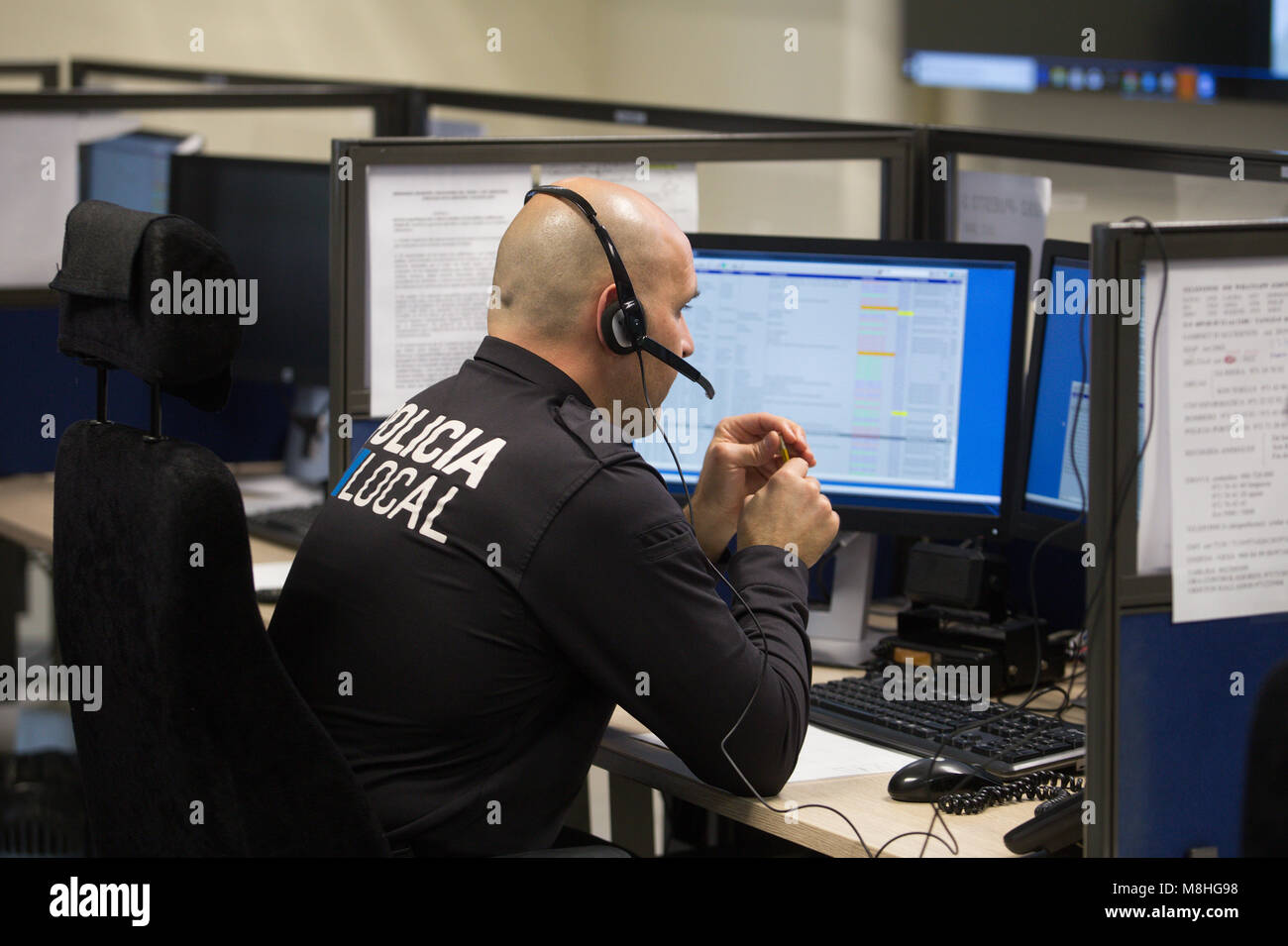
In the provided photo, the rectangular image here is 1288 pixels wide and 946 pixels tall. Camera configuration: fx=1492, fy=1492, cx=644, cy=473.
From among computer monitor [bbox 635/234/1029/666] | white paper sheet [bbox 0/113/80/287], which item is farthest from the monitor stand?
white paper sheet [bbox 0/113/80/287]

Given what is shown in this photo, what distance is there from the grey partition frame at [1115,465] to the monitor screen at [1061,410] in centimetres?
55

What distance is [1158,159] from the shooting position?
1.79m

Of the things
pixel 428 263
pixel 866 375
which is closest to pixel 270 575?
pixel 428 263

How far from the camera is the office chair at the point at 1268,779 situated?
1253 millimetres

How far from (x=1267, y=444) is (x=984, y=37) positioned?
10.00 ft

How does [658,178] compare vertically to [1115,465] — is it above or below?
above

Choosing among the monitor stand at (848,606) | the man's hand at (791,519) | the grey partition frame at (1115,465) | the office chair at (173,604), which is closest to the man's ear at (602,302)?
the man's hand at (791,519)

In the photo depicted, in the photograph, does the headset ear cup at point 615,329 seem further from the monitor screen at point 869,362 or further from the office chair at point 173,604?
the monitor screen at point 869,362

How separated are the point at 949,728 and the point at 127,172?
207 centimetres

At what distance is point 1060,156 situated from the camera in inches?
75.0

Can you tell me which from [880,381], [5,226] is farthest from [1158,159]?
[5,226]

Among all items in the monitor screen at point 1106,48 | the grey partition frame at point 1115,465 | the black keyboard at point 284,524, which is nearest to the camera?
the grey partition frame at point 1115,465

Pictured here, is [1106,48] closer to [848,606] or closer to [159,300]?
[848,606]

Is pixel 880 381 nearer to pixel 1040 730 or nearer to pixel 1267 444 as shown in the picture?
pixel 1040 730
